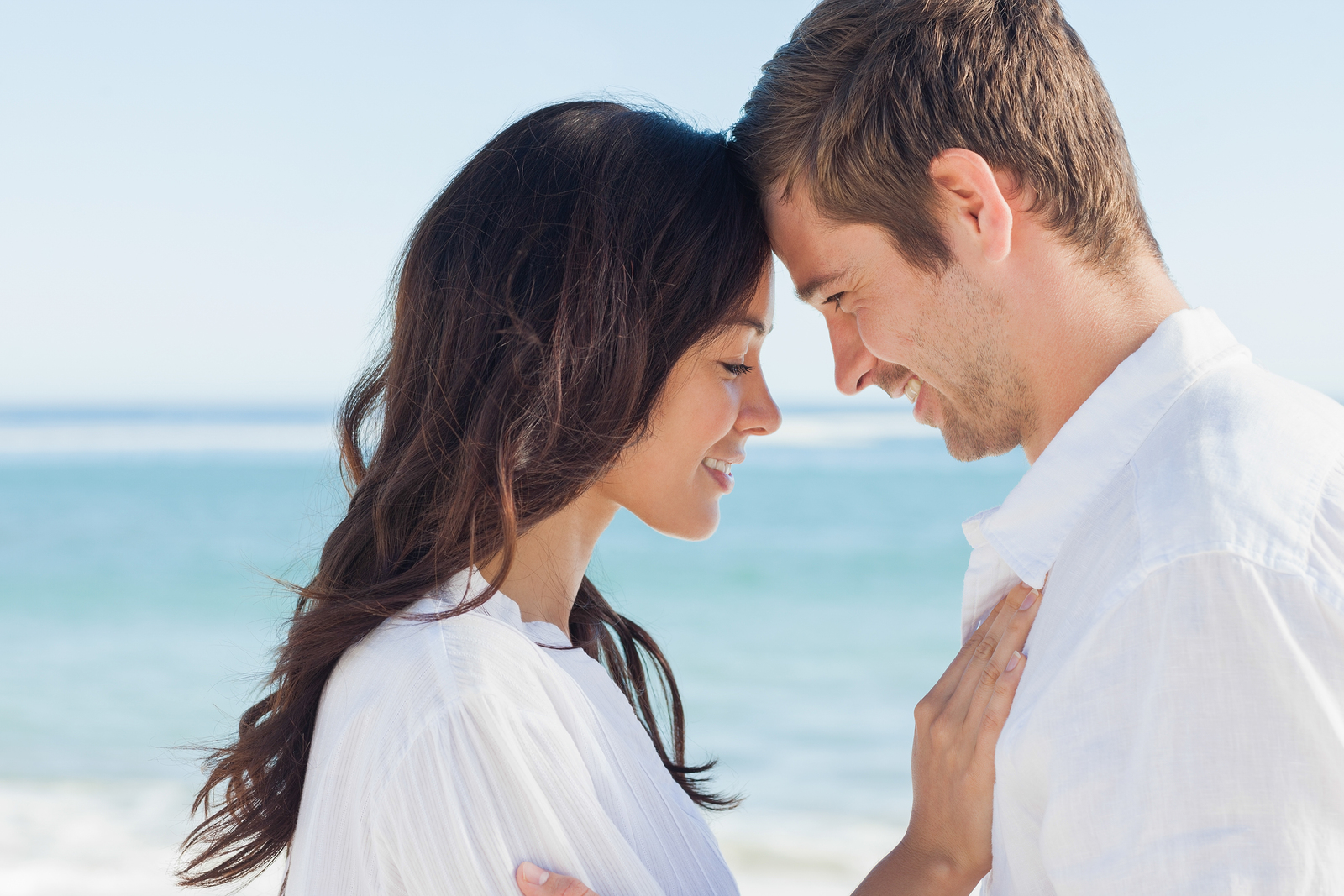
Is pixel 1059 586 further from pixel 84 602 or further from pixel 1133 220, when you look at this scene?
pixel 84 602

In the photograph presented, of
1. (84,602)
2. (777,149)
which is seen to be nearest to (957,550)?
(84,602)

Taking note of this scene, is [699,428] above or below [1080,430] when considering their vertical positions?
below

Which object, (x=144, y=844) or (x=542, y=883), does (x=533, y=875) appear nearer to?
(x=542, y=883)

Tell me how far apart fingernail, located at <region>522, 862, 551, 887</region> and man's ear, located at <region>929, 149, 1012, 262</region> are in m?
1.30

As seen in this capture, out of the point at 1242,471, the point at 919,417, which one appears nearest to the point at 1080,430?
the point at 1242,471

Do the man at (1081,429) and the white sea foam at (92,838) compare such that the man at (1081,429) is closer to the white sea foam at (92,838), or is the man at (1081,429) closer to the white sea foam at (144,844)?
the white sea foam at (144,844)

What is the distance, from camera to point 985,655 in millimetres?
1772

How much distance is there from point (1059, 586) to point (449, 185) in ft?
4.45

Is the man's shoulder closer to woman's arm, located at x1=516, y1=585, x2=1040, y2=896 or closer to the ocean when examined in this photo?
woman's arm, located at x1=516, y1=585, x2=1040, y2=896

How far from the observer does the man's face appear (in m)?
1.93

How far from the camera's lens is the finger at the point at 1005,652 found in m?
1.71

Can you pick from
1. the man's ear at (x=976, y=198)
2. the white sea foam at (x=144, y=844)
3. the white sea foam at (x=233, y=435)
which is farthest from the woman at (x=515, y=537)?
the white sea foam at (x=233, y=435)

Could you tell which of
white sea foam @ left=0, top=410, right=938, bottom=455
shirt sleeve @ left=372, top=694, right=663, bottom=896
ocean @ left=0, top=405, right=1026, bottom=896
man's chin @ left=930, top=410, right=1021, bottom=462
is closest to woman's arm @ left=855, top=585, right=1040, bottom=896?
man's chin @ left=930, top=410, right=1021, bottom=462

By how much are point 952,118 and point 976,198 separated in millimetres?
169
